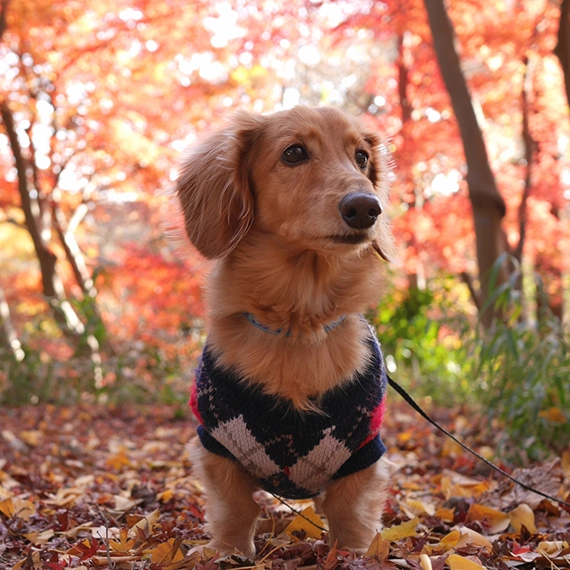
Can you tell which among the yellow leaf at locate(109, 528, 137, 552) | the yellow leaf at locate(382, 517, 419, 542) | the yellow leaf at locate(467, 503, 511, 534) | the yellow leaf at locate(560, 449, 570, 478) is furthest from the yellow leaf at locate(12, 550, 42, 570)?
the yellow leaf at locate(560, 449, 570, 478)

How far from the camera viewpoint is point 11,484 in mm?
3012

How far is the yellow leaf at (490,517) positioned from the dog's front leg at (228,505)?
2.71 feet

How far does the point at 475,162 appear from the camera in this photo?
15.4ft

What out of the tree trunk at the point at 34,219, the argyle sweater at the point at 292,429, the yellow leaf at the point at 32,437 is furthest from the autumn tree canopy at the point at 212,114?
the argyle sweater at the point at 292,429

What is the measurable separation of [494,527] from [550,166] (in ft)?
27.5

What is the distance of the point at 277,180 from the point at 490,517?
1.40 meters

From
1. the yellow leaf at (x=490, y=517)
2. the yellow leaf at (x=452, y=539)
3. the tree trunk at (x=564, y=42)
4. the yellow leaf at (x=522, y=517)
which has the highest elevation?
the tree trunk at (x=564, y=42)

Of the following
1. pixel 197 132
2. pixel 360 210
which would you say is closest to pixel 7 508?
pixel 360 210

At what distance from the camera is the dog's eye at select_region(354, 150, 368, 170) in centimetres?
220

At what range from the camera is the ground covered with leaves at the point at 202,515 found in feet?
5.65

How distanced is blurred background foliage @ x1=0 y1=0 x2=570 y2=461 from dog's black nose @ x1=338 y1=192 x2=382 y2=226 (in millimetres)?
3088

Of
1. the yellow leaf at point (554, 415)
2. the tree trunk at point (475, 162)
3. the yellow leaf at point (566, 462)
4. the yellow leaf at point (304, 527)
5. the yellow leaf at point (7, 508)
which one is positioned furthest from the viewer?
the tree trunk at point (475, 162)

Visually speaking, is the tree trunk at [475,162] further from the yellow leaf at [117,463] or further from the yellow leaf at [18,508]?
the yellow leaf at [18,508]

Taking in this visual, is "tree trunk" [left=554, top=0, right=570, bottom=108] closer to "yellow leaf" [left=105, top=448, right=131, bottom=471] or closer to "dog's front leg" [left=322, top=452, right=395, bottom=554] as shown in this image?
"dog's front leg" [left=322, top=452, right=395, bottom=554]
